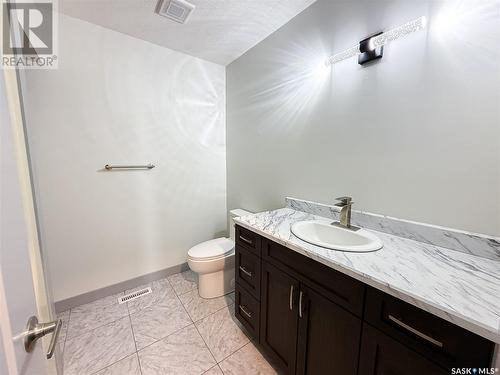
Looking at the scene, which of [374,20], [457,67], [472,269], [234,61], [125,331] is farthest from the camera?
[234,61]

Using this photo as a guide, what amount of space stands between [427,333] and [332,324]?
35cm

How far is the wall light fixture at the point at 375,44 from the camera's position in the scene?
97 centimetres

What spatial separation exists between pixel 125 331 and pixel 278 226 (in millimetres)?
1402

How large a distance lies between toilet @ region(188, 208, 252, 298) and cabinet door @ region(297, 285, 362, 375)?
93 centimetres

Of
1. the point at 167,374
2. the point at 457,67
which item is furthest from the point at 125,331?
the point at 457,67

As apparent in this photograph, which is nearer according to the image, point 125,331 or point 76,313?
point 125,331

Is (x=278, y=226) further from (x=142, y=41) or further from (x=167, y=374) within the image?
(x=142, y=41)

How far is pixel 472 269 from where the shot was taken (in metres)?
0.76

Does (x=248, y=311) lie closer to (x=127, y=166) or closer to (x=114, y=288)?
(x=114, y=288)

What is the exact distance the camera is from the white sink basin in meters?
0.94

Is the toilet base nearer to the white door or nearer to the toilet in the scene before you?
the toilet

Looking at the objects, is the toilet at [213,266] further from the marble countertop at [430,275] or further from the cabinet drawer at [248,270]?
the marble countertop at [430,275]

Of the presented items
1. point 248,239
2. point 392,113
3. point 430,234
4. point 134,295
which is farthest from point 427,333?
point 134,295

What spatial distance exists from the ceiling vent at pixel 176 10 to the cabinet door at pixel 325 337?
1.93 m
